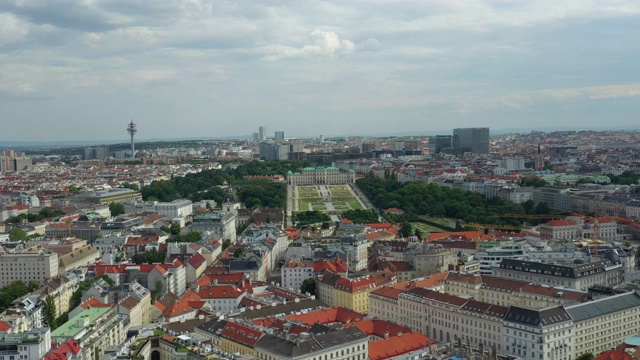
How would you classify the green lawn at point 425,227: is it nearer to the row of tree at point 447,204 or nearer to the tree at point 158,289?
the row of tree at point 447,204

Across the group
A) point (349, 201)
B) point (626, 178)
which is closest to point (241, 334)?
point (349, 201)

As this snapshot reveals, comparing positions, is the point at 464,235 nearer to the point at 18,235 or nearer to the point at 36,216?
the point at 18,235

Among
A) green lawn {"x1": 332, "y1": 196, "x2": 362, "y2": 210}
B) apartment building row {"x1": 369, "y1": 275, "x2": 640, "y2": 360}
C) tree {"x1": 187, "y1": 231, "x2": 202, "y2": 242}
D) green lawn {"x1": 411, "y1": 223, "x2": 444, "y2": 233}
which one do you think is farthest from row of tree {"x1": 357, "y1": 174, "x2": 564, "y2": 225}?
apartment building row {"x1": 369, "y1": 275, "x2": 640, "y2": 360}

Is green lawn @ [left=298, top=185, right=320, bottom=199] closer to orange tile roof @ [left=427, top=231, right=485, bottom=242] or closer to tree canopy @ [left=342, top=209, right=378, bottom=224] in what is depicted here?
tree canopy @ [left=342, top=209, right=378, bottom=224]

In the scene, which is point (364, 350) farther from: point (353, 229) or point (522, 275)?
point (353, 229)

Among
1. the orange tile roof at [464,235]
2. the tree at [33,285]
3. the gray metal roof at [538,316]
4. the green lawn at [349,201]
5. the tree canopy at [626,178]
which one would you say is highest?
the tree canopy at [626,178]

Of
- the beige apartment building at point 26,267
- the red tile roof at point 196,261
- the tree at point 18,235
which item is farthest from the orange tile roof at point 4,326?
the tree at point 18,235

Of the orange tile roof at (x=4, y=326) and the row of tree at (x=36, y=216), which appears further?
the row of tree at (x=36, y=216)
